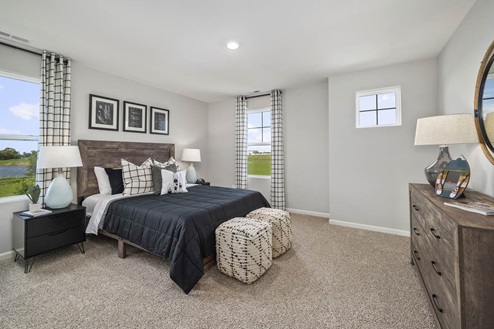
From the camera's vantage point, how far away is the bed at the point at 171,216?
1966mm

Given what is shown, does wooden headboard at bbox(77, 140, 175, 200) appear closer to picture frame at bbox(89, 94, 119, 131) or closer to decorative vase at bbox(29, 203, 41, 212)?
picture frame at bbox(89, 94, 119, 131)

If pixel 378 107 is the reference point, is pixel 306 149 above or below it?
below

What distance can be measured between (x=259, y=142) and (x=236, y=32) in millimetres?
2813

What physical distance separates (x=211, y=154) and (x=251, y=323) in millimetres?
4330

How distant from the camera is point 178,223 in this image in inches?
81.3

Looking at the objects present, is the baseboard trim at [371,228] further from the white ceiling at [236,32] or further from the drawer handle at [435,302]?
the white ceiling at [236,32]

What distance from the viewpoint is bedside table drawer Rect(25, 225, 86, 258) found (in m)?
2.27

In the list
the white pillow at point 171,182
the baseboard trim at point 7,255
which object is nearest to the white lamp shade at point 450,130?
the white pillow at point 171,182

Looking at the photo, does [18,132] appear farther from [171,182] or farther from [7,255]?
[171,182]

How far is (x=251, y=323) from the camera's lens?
5.10 ft

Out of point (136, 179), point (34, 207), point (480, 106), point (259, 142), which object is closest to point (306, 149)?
point (259, 142)

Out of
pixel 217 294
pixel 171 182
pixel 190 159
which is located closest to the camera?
pixel 217 294

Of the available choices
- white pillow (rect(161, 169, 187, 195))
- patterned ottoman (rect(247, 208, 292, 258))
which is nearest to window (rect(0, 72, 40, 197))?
white pillow (rect(161, 169, 187, 195))

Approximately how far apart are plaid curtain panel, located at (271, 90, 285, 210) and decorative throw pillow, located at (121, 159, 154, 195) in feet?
7.85
